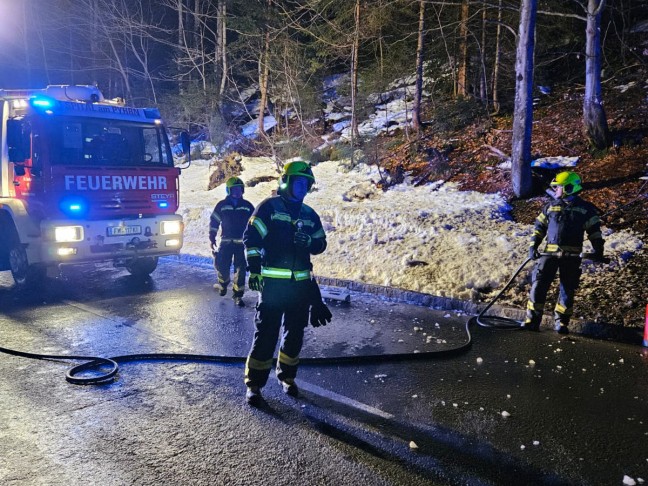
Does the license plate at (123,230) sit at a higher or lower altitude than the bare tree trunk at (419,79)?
Result: lower

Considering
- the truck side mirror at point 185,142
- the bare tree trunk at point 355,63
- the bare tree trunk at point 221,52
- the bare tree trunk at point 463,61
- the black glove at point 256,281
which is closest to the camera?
the black glove at point 256,281

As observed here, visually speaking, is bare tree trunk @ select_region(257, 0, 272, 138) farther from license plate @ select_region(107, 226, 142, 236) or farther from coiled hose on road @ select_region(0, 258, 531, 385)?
coiled hose on road @ select_region(0, 258, 531, 385)

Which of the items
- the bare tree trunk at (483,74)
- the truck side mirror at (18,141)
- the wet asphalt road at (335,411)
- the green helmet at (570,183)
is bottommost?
the wet asphalt road at (335,411)

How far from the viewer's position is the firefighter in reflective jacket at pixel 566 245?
604 centimetres

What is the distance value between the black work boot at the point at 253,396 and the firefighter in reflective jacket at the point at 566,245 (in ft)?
12.8

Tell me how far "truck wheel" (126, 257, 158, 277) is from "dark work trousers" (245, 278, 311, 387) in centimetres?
578

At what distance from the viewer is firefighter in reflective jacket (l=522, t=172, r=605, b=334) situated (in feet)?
19.8

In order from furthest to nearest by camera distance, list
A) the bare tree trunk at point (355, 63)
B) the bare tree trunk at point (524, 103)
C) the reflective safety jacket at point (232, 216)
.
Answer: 1. the bare tree trunk at point (355, 63)
2. the bare tree trunk at point (524, 103)
3. the reflective safety jacket at point (232, 216)

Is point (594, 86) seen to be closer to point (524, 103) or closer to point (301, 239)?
point (524, 103)

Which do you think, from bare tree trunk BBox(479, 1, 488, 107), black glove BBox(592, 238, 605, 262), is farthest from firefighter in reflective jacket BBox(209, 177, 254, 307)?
bare tree trunk BBox(479, 1, 488, 107)

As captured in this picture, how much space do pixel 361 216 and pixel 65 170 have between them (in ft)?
19.2

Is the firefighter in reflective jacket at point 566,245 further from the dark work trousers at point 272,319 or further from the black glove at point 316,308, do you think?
the dark work trousers at point 272,319

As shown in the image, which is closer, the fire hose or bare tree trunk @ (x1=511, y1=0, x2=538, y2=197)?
the fire hose

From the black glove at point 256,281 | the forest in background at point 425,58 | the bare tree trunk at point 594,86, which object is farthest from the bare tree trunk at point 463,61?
the black glove at point 256,281
